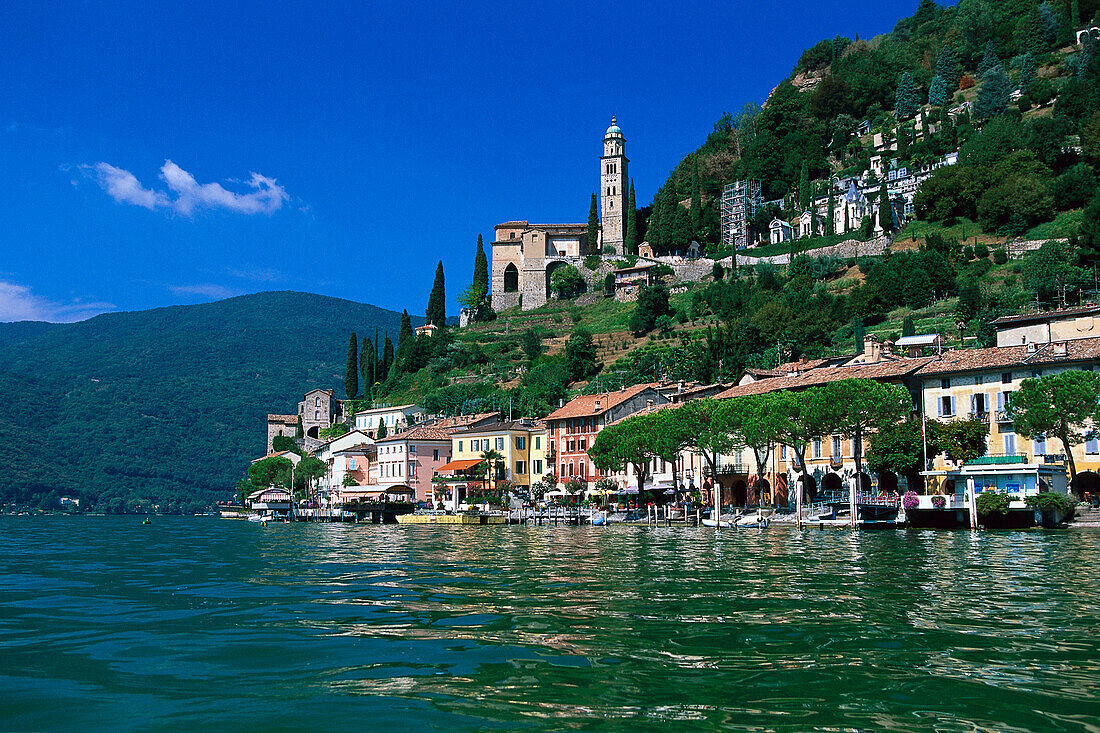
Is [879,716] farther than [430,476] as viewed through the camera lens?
No

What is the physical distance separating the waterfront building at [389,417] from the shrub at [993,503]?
6891 cm

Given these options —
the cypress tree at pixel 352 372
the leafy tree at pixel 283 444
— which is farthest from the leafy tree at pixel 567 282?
the leafy tree at pixel 283 444

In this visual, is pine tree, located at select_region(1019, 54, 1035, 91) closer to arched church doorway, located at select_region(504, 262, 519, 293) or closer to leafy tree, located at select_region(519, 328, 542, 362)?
leafy tree, located at select_region(519, 328, 542, 362)

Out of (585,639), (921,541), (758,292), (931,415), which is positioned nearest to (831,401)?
(931,415)

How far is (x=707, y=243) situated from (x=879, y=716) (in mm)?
134472

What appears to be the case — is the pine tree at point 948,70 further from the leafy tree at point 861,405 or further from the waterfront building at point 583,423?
the leafy tree at point 861,405

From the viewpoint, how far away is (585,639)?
43.8ft

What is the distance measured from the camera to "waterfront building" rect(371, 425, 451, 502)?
90.8 m

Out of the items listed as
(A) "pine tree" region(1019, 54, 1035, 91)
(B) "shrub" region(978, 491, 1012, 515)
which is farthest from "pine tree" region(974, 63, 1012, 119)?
(B) "shrub" region(978, 491, 1012, 515)

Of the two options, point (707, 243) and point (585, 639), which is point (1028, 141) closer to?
point (707, 243)

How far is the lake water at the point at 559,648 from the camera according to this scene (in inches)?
358

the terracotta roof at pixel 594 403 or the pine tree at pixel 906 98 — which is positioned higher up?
the pine tree at pixel 906 98

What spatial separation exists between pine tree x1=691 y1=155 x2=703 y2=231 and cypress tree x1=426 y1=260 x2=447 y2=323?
36.3m

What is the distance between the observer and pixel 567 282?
140 metres
